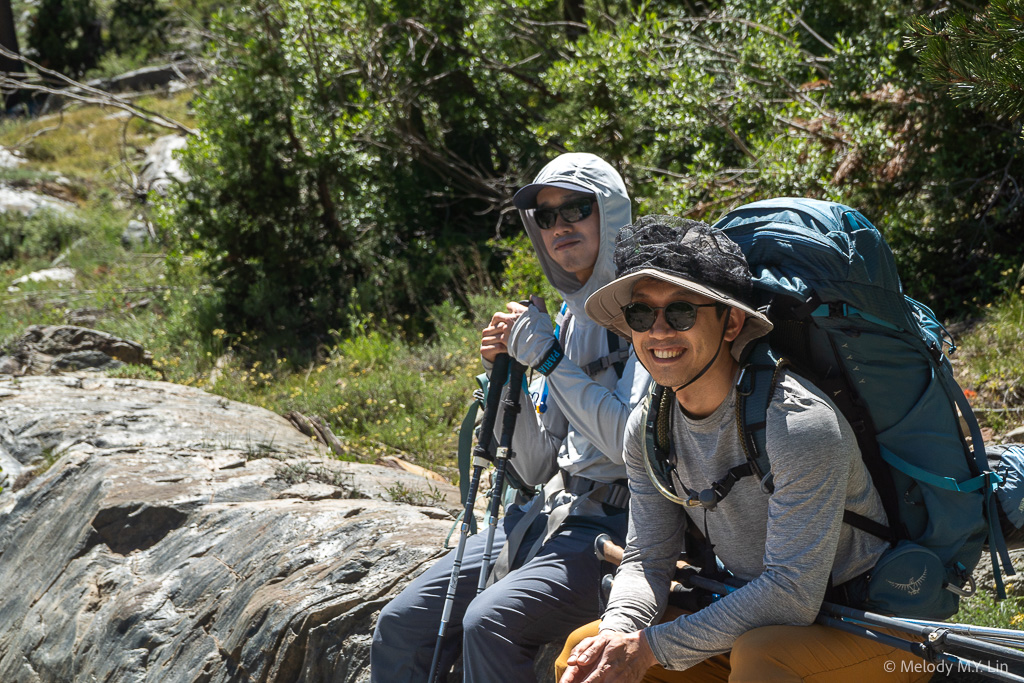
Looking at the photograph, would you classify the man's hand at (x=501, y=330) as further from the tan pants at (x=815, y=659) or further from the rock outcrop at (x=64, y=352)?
the rock outcrop at (x=64, y=352)

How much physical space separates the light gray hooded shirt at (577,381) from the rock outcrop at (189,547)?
2.83ft

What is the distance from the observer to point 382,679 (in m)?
2.99

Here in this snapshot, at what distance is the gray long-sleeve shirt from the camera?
199 cm

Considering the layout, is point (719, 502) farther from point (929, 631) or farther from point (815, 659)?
point (929, 631)

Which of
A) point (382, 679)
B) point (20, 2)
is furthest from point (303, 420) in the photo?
point (20, 2)

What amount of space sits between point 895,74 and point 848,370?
195 inches

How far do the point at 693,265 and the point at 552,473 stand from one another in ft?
4.28

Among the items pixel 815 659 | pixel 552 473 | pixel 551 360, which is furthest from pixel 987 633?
pixel 552 473

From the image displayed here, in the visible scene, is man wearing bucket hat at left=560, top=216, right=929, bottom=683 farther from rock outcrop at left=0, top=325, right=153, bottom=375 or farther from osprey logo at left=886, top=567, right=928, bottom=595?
rock outcrop at left=0, top=325, right=153, bottom=375

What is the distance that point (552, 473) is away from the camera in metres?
3.23

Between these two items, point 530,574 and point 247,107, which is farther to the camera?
point 247,107

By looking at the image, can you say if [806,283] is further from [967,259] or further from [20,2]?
[20,2]

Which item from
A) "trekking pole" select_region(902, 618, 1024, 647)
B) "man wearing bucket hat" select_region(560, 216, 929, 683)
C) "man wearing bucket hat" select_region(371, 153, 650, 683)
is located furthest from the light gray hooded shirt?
"trekking pole" select_region(902, 618, 1024, 647)

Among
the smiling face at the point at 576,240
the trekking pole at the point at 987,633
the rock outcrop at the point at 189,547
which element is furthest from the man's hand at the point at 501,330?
the trekking pole at the point at 987,633
